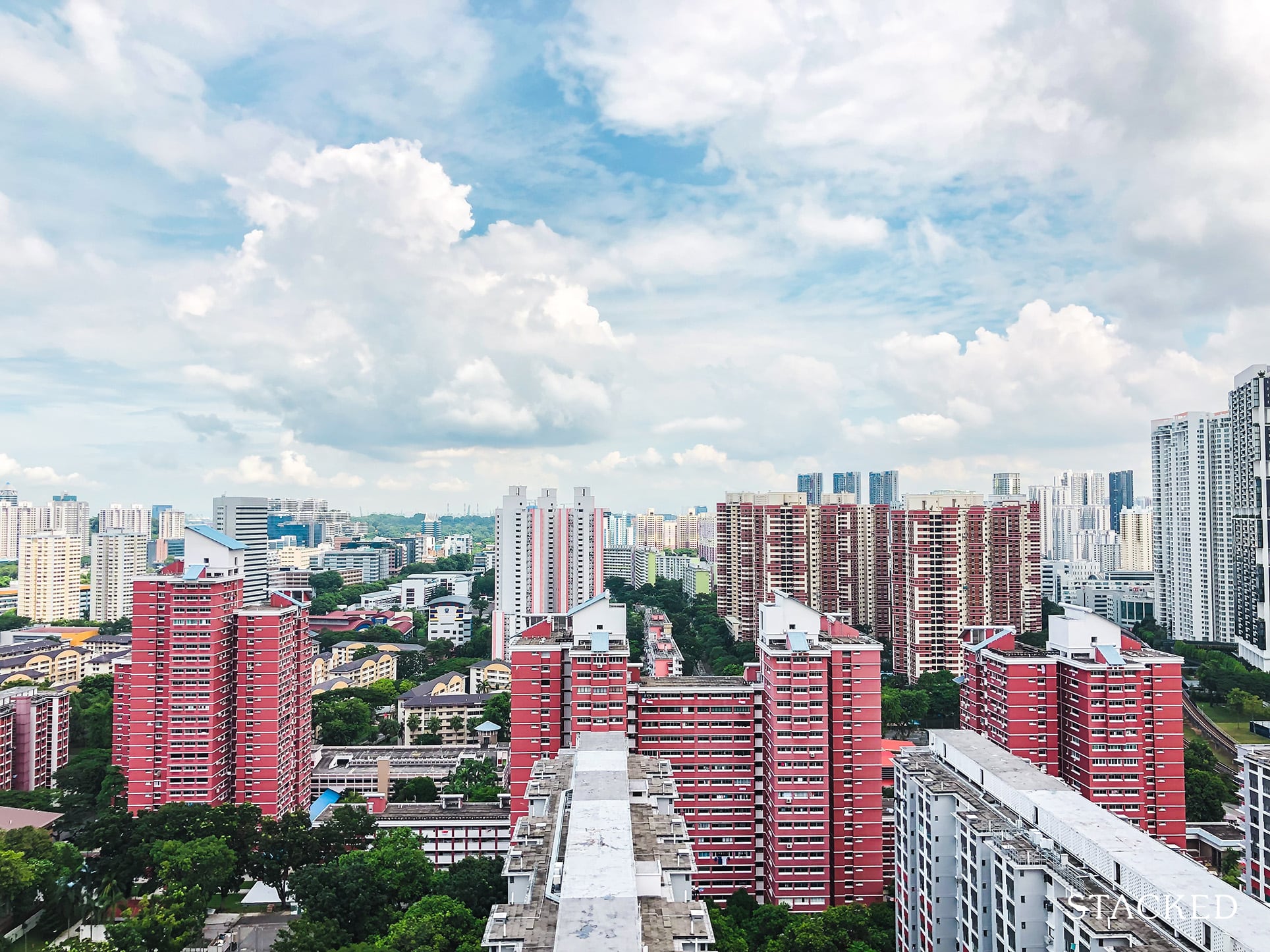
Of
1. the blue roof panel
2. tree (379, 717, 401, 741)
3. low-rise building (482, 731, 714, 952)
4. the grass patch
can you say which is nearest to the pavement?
low-rise building (482, 731, 714, 952)

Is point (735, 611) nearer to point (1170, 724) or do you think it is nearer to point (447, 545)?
point (1170, 724)

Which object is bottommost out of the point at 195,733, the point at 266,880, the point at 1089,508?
the point at 266,880

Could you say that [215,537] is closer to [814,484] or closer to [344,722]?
[344,722]

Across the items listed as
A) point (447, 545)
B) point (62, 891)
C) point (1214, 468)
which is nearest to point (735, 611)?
point (1214, 468)

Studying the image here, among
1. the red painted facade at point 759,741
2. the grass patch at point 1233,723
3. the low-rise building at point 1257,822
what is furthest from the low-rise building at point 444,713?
the grass patch at point 1233,723

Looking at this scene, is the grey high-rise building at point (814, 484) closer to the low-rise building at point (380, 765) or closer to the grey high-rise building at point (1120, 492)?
the grey high-rise building at point (1120, 492)

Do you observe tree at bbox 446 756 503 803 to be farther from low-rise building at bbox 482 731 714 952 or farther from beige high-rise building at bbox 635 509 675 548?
beige high-rise building at bbox 635 509 675 548

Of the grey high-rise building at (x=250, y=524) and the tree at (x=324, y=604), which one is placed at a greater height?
the grey high-rise building at (x=250, y=524)
